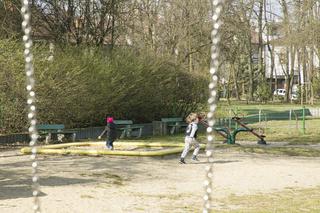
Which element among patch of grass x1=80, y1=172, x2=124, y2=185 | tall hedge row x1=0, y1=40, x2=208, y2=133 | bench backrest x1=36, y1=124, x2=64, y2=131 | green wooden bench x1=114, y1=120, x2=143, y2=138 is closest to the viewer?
patch of grass x1=80, y1=172, x2=124, y2=185

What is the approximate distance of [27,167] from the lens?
1326 centimetres

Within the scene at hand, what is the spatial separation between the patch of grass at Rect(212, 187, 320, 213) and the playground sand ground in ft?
0.94

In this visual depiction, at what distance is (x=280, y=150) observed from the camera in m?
18.1

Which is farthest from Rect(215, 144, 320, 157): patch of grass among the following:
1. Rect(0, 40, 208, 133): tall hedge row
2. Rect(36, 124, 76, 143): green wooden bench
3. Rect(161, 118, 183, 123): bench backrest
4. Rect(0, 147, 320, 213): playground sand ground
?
Rect(161, 118, 183, 123): bench backrest

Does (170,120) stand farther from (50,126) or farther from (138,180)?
(138,180)

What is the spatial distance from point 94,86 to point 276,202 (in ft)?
45.7

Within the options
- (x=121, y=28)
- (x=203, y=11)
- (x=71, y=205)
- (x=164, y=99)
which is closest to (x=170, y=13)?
(x=203, y=11)

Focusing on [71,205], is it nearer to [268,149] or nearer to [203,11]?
[268,149]

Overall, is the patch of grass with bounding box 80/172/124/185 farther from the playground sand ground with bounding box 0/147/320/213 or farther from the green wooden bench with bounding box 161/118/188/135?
the green wooden bench with bounding box 161/118/188/135

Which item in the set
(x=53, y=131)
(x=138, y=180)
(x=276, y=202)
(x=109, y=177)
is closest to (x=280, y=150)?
(x=138, y=180)

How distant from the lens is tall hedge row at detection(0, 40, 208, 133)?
19578 mm

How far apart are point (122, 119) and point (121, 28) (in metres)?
5.34

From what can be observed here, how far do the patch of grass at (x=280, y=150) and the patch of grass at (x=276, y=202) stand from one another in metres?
6.95

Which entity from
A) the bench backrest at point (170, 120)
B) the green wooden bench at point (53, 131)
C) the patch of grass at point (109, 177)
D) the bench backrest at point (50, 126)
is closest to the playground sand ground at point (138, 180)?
the patch of grass at point (109, 177)
